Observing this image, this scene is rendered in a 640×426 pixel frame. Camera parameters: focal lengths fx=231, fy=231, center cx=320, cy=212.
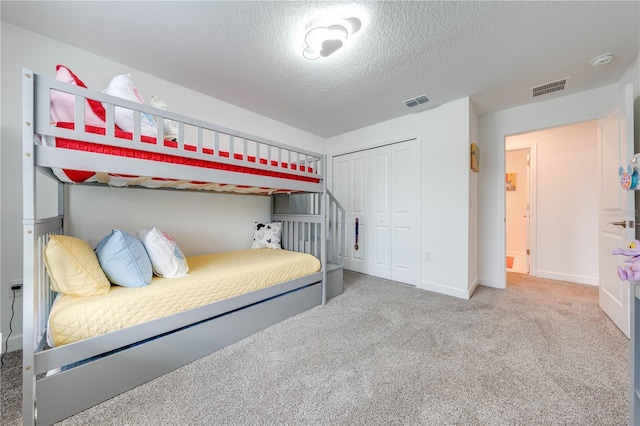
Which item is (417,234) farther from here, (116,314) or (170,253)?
(116,314)

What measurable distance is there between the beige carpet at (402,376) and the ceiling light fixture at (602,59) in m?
2.23

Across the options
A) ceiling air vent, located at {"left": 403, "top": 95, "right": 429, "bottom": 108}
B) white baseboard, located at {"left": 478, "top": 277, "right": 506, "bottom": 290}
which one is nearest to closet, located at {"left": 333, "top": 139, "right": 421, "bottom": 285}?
ceiling air vent, located at {"left": 403, "top": 95, "right": 429, "bottom": 108}

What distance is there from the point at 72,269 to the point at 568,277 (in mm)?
5212

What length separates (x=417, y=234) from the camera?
303cm

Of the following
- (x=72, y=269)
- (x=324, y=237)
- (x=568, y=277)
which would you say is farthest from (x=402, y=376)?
(x=568, y=277)

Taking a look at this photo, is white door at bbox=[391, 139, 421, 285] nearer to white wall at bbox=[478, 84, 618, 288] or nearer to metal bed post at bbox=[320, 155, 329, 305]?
white wall at bbox=[478, 84, 618, 288]

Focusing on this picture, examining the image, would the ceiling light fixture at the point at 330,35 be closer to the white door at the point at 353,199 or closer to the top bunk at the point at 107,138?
the top bunk at the point at 107,138

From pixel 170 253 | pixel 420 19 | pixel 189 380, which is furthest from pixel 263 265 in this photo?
pixel 420 19

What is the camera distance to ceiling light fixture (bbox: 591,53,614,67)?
1871 millimetres

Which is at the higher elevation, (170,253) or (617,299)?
(170,253)

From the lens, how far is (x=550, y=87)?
92.9 inches

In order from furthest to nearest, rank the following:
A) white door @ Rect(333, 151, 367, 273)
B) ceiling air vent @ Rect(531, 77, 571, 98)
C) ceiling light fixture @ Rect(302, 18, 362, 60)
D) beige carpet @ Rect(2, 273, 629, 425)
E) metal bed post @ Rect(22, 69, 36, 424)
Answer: white door @ Rect(333, 151, 367, 273) → ceiling air vent @ Rect(531, 77, 571, 98) → ceiling light fixture @ Rect(302, 18, 362, 60) → beige carpet @ Rect(2, 273, 629, 425) → metal bed post @ Rect(22, 69, 36, 424)

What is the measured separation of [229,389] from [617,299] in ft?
10.2

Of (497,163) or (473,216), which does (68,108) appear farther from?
(497,163)
